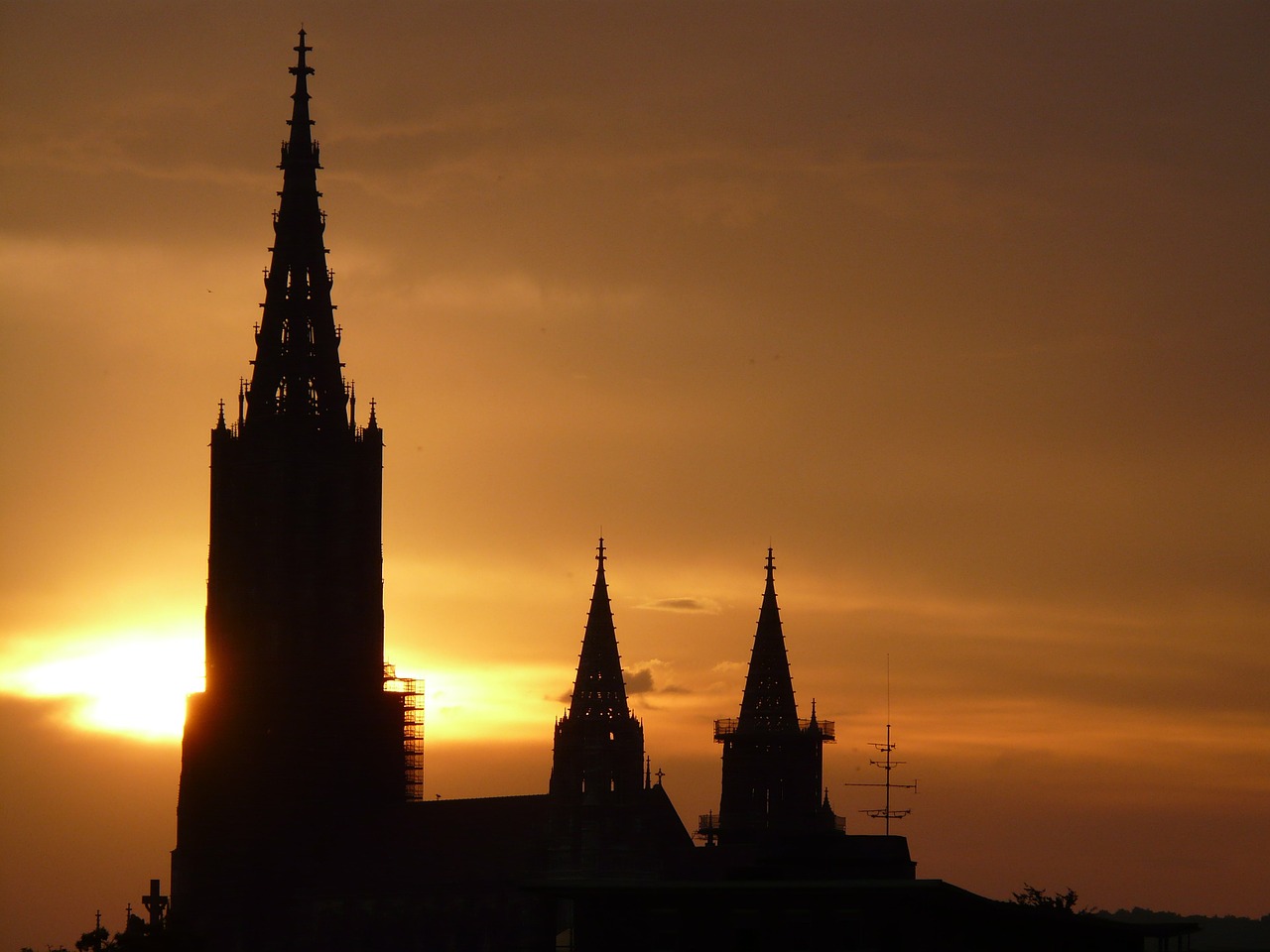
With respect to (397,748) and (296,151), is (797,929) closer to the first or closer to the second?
(397,748)

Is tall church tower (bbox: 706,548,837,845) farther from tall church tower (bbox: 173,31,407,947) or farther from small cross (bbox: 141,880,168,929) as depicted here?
small cross (bbox: 141,880,168,929)

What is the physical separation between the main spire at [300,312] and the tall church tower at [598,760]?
17923 millimetres

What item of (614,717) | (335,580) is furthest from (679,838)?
(335,580)

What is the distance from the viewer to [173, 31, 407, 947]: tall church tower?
160 meters

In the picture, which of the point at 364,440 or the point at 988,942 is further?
the point at 364,440

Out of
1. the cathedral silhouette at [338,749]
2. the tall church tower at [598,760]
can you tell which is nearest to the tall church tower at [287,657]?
the cathedral silhouette at [338,749]

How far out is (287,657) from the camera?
16088cm

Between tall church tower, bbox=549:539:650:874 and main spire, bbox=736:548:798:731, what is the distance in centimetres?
949

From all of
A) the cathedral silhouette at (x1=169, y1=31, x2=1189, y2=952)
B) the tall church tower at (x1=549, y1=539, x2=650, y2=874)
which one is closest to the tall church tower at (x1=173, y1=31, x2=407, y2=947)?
the cathedral silhouette at (x1=169, y1=31, x2=1189, y2=952)

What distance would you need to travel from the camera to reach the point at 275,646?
160875 mm

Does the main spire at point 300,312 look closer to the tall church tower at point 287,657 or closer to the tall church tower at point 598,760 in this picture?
the tall church tower at point 287,657

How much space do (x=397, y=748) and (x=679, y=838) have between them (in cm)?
1560

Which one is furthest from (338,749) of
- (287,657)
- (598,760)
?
(598,760)

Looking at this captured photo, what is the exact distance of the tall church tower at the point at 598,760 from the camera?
15650cm
